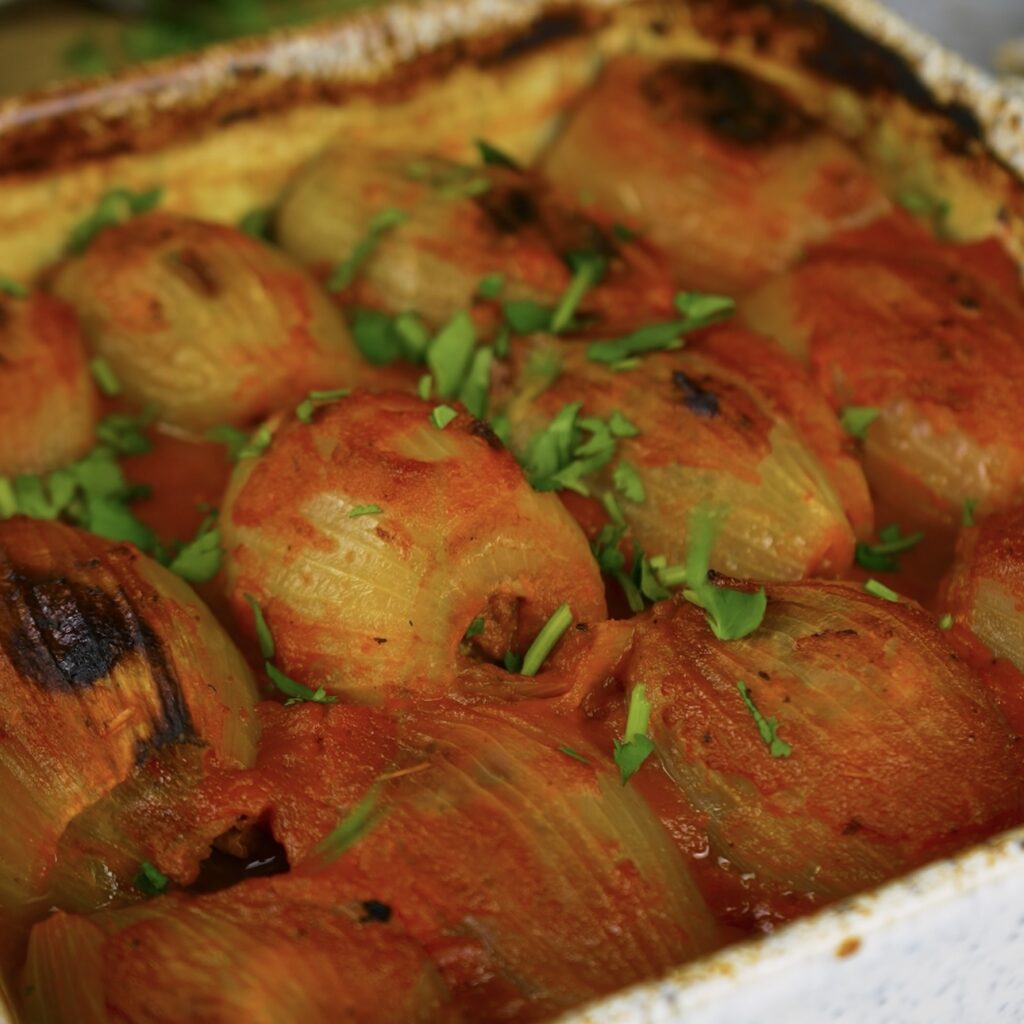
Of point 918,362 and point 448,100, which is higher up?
point 448,100

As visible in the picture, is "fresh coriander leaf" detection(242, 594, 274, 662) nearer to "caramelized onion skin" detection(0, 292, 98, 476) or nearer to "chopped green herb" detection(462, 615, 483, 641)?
"chopped green herb" detection(462, 615, 483, 641)

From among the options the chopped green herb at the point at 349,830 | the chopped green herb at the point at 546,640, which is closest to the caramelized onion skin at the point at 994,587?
the chopped green herb at the point at 546,640

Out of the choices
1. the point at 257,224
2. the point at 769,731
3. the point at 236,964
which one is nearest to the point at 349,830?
the point at 236,964

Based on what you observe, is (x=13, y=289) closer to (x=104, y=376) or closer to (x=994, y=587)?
(x=104, y=376)

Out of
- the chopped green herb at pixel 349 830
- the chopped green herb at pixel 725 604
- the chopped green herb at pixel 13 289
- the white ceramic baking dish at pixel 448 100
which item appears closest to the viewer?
the chopped green herb at pixel 349 830

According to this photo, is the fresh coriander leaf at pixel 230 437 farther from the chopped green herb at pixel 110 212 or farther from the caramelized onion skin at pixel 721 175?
the caramelized onion skin at pixel 721 175

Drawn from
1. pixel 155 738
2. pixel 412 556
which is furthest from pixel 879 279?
pixel 155 738

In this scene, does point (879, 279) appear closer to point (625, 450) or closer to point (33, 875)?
point (625, 450)
